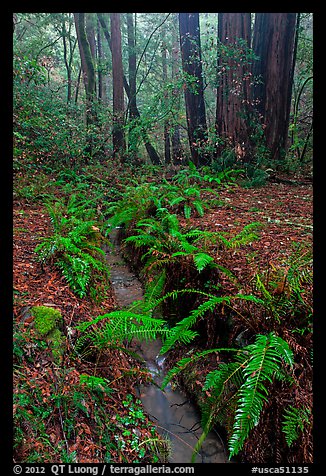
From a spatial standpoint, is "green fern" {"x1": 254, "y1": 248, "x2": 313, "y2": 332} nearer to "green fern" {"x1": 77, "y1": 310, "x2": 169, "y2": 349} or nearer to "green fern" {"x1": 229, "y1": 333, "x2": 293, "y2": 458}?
"green fern" {"x1": 229, "y1": 333, "x2": 293, "y2": 458}

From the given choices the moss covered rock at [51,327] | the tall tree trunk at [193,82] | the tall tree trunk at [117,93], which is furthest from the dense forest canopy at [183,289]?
the tall tree trunk at [117,93]

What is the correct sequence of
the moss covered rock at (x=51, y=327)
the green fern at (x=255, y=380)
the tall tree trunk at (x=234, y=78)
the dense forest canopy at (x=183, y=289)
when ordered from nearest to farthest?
the green fern at (x=255, y=380)
the dense forest canopy at (x=183, y=289)
the moss covered rock at (x=51, y=327)
the tall tree trunk at (x=234, y=78)

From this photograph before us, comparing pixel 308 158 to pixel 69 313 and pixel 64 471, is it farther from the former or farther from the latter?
pixel 64 471

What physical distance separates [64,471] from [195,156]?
28.6 feet

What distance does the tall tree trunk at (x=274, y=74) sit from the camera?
850cm

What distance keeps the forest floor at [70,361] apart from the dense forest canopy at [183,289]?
0.04 feet

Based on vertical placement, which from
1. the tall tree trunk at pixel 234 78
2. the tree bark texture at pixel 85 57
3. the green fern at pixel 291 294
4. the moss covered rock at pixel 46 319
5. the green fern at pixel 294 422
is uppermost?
the tree bark texture at pixel 85 57

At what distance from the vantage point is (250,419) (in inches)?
72.7

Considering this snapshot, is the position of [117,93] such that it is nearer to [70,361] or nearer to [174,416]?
[70,361]

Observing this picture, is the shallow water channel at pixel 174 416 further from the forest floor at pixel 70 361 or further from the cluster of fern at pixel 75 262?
the cluster of fern at pixel 75 262

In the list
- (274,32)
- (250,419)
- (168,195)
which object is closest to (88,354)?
(250,419)

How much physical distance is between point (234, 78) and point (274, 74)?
127cm

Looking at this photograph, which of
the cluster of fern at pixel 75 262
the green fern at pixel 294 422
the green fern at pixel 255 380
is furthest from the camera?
the cluster of fern at pixel 75 262
